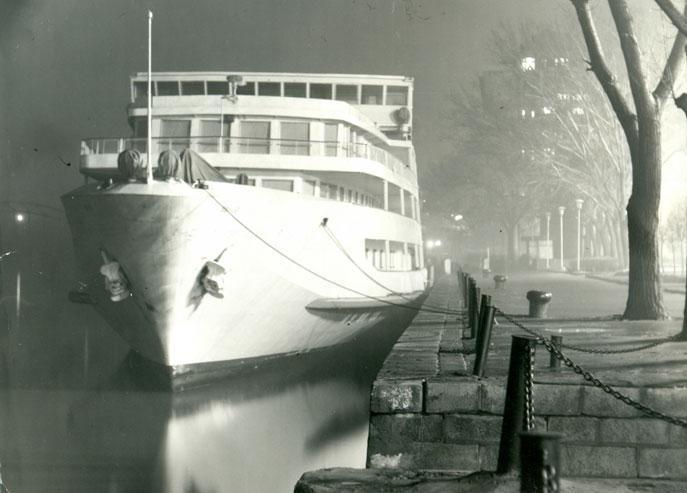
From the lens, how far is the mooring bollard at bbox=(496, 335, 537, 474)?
13.6 feet

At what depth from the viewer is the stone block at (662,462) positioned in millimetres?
5070

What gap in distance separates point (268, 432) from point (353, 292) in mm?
3484

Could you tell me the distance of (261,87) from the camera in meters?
15.9

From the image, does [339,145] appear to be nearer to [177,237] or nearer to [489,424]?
[177,237]

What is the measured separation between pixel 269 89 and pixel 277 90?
182mm

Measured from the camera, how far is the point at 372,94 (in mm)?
18047

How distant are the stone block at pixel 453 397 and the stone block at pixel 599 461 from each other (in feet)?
2.44

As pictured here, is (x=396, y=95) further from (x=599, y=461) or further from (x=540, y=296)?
Answer: (x=599, y=461)

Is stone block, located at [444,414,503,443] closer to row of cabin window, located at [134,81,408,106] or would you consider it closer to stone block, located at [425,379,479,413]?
stone block, located at [425,379,479,413]

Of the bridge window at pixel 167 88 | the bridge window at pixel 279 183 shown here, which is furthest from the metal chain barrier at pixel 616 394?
the bridge window at pixel 167 88

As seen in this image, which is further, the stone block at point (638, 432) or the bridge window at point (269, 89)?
the bridge window at point (269, 89)

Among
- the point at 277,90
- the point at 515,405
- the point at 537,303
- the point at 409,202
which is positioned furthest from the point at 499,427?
the point at 409,202

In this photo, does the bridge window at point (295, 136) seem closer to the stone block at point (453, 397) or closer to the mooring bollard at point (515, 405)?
the stone block at point (453, 397)

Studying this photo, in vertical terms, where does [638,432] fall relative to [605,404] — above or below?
below
